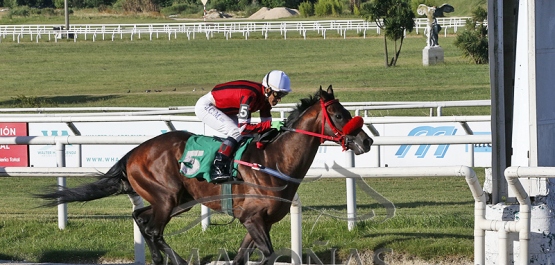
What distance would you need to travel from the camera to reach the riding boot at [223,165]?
5676mm

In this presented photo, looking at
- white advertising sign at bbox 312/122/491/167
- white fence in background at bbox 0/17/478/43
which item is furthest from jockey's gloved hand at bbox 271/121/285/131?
white fence in background at bbox 0/17/478/43

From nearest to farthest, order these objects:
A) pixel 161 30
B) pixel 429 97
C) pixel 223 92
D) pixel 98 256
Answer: pixel 223 92
pixel 98 256
pixel 429 97
pixel 161 30

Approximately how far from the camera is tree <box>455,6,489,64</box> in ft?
97.2

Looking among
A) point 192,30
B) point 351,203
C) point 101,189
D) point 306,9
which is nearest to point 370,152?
point 351,203

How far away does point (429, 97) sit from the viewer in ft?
73.3

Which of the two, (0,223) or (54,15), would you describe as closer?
(0,223)

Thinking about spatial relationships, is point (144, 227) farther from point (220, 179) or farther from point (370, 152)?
point (370, 152)

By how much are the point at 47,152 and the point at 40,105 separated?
482 inches

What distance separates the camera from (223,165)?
569cm

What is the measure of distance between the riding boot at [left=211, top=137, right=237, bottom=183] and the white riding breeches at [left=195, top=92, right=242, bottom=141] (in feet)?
0.59

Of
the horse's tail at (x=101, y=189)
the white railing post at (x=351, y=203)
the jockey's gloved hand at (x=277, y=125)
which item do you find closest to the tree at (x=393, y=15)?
the white railing post at (x=351, y=203)

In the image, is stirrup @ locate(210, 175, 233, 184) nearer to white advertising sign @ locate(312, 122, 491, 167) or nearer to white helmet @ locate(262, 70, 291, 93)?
white helmet @ locate(262, 70, 291, 93)

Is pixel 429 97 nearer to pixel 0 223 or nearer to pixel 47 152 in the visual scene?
pixel 47 152

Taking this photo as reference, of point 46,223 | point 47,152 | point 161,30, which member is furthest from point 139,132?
point 161,30
